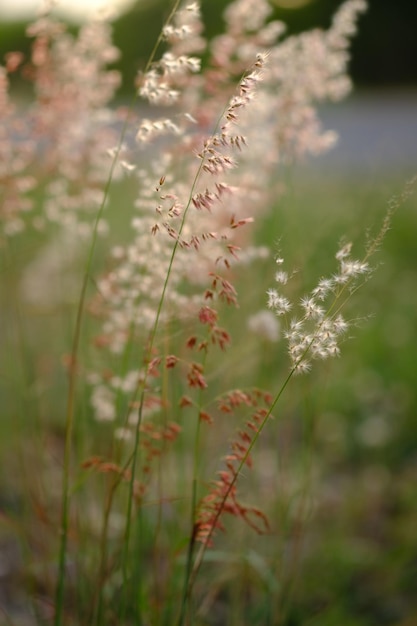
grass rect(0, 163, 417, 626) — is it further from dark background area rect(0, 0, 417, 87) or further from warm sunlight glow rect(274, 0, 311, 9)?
dark background area rect(0, 0, 417, 87)

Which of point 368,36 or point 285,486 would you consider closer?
point 285,486

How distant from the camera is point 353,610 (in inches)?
98.3

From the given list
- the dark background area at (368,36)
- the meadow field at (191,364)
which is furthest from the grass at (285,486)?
the dark background area at (368,36)

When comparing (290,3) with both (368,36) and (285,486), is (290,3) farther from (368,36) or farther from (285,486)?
(285,486)

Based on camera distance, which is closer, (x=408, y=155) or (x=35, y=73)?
(x=35, y=73)

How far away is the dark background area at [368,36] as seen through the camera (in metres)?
15.1

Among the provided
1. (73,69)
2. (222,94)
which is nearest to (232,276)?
(222,94)

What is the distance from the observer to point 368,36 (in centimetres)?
1545

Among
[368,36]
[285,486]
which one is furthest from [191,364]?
[368,36]

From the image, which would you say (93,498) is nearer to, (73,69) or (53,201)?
(53,201)

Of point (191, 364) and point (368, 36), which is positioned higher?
point (368, 36)

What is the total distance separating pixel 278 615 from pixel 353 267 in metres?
1.18

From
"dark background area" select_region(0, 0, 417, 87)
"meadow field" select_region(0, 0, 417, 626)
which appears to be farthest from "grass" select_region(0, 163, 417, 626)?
"dark background area" select_region(0, 0, 417, 87)

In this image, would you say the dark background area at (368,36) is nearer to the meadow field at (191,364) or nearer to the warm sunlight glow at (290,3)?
the warm sunlight glow at (290,3)
